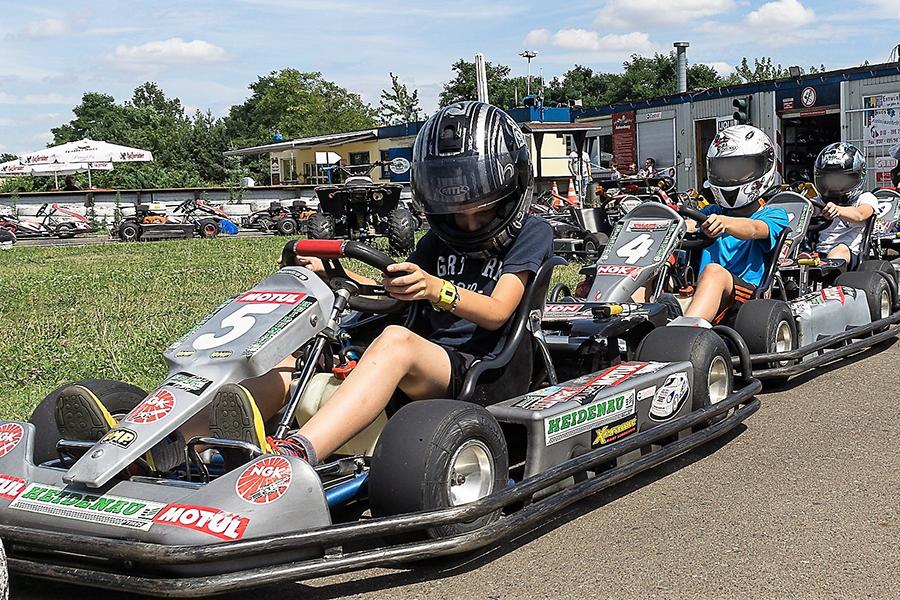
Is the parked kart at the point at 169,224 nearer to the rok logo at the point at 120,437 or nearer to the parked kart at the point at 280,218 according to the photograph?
the parked kart at the point at 280,218

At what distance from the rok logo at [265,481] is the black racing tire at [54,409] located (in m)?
0.92

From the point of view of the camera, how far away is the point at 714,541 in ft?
10.8

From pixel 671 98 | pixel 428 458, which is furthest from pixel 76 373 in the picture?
pixel 671 98

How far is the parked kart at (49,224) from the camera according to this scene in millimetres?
22609

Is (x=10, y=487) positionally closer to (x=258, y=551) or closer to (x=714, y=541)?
(x=258, y=551)

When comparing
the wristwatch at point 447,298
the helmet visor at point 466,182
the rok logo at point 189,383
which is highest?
the helmet visor at point 466,182

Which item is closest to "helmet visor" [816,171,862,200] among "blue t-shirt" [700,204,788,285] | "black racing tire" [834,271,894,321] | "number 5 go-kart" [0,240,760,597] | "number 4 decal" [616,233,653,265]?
"black racing tire" [834,271,894,321]

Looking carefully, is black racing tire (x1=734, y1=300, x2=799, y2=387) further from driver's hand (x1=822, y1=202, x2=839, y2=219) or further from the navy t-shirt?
driver's hand (x1=822, y1=202, x2=839, y2=219)

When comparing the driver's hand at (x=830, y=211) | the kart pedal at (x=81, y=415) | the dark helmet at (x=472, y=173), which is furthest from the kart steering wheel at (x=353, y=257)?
the driver's hand at (x=830, y=211)

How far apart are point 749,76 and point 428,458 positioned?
62.3 m

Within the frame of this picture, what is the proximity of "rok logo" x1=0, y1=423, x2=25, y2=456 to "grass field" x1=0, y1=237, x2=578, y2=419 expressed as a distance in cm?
198

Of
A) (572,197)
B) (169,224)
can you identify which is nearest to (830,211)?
(572,197)

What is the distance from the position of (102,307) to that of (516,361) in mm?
6441

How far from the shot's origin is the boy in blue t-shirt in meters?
5.42
